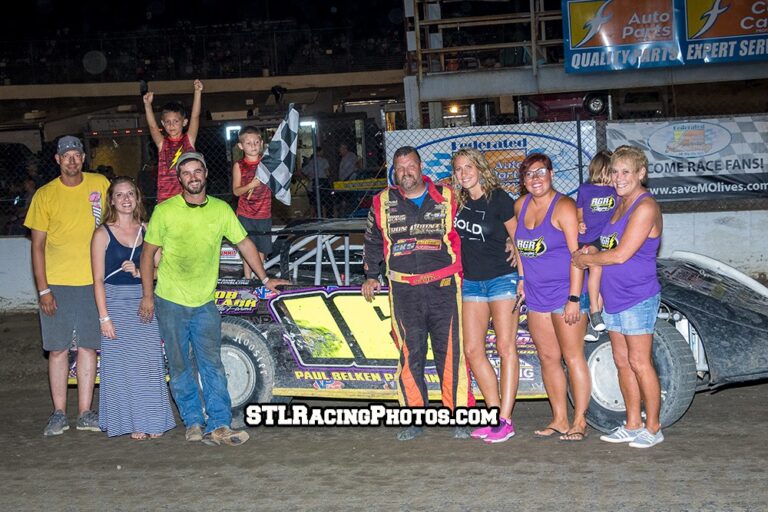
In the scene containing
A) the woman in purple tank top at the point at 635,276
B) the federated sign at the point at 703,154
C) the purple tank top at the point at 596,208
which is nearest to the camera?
the woman in purple tank top at the point at 635,276

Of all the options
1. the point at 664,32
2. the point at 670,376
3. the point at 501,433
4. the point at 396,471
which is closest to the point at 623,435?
the point at 670,376

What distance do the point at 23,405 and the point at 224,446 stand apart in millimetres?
2538

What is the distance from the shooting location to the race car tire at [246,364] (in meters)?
6.57

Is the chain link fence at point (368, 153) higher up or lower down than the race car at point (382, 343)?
higher up

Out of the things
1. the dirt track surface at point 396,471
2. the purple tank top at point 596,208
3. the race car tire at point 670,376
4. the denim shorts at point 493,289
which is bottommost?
the dirt track surface at point 396,471

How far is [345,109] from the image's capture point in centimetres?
2486

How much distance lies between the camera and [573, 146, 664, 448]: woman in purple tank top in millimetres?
5527

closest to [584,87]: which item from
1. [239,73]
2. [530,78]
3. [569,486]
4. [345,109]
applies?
[530,78]

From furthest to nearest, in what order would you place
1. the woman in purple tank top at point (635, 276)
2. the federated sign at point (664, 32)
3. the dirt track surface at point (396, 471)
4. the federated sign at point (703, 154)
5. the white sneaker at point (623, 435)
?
1. the federated sign at point (664, 32)
2. the federated sign at point (703, 154)
3. the white sneaker at point (623, 435)
4. the woman in purple tank top at point (635, 276)
5. the dirt track surface at point (396, 471)

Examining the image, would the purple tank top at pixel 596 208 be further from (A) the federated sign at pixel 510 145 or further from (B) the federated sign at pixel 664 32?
(B) the federated sign at pixel 664 32

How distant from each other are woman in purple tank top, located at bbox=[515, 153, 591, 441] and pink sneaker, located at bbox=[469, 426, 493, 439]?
0.46 m

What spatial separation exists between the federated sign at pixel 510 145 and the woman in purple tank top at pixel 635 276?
592 centimetres

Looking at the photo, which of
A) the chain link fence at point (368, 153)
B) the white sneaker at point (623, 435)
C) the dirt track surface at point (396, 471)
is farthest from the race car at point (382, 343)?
the chain link fence at point (368, 153)

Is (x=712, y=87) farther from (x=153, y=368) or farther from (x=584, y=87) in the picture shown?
(x=153, y=368)
